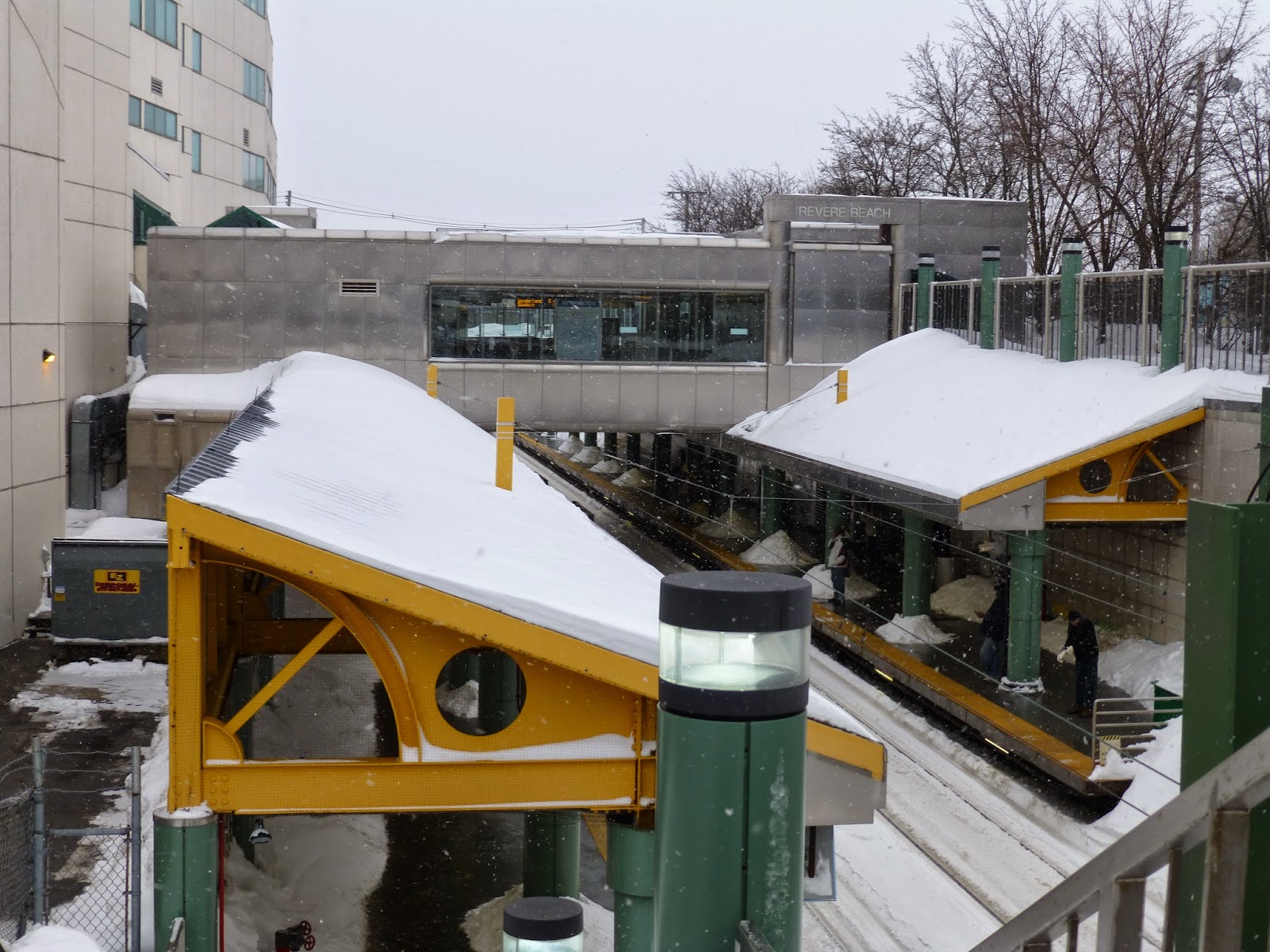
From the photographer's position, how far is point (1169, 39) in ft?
127

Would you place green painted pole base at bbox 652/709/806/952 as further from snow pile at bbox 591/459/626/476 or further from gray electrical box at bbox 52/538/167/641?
snow pile at bbox 591/459/626/476

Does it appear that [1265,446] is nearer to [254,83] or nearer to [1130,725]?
[1130,725]

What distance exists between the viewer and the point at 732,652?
11.2 feet

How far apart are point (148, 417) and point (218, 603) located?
66.8ft

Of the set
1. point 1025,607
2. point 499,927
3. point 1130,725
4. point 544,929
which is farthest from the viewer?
point 1025,607

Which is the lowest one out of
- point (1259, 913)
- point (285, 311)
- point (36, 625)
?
point (36, 625)

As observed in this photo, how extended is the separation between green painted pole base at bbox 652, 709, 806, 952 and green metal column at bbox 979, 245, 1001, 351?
25.3m

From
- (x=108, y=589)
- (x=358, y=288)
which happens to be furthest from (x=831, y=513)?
(x=108, y=589)

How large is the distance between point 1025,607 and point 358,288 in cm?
1917

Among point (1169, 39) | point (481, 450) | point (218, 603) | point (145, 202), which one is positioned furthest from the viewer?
point (145, 202)

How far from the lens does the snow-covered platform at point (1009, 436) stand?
62.0 feet

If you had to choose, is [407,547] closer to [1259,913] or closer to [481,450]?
[1259,913]

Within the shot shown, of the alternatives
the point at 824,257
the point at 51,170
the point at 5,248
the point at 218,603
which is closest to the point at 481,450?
the point at 218,603

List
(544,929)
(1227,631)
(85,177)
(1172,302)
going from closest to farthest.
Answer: (1227,631)
(544,929)
(1172,302)
(85,177)
